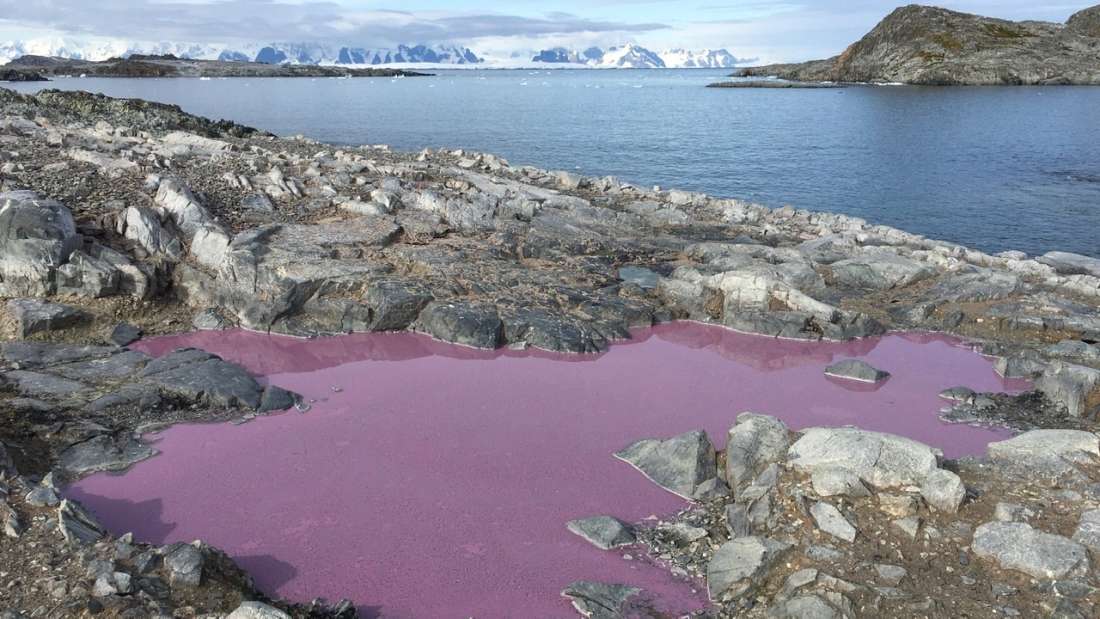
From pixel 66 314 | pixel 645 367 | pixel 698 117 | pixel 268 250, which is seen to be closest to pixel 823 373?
pixel 645 367

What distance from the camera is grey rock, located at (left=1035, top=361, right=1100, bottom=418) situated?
15.5 m

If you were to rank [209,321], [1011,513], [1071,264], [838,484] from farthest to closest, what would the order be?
[1071,264] < [209,321] < [838,484] < [1011,513]

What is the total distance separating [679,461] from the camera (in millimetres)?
12906

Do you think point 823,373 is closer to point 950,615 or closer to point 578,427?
point 578,427

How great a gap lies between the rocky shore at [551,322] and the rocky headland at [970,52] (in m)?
139

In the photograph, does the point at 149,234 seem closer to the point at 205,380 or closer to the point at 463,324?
the point at 205,380

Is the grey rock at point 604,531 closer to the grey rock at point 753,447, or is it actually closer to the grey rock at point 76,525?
the grey rock at point 753,447

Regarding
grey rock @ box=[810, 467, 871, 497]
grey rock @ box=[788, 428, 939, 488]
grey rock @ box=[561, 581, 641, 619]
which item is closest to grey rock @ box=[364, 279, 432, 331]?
grey rock @ box=[788, 428, 939, 488]

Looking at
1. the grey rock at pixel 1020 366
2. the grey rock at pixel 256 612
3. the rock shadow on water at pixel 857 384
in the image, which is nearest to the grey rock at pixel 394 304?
the rock shadow on water at pixel 857 384

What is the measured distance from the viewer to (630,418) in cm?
1540

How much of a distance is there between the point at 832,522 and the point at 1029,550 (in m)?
2.37

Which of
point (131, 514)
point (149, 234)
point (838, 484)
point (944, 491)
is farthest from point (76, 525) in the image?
point (149, 234)

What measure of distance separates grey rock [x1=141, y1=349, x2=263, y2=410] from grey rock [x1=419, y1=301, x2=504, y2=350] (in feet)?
16.5

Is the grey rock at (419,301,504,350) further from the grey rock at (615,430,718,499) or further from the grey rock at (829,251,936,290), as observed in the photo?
the grey rock at (829,251,936,290)
